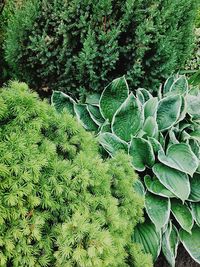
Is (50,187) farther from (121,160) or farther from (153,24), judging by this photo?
(153,24)

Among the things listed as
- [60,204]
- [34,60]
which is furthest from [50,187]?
[34,60]

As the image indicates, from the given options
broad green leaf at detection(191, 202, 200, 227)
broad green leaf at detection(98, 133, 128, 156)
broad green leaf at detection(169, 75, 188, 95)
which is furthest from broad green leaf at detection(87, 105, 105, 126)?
broad green leaf at detection(191, 202, 200, 227)

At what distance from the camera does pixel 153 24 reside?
2770mm

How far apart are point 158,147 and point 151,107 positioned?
1.09 feet

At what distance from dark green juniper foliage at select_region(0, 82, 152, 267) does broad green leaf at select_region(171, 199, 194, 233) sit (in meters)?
0.74

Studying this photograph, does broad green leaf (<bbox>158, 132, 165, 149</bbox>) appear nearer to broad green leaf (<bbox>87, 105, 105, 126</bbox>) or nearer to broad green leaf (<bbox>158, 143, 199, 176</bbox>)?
broad green leaf (<bbox>158, 143, 199, 176</bbox>)

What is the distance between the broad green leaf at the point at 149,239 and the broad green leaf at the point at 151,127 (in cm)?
63

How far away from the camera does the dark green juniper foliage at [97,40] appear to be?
269 centimetres

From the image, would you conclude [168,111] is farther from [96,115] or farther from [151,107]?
[96,115]

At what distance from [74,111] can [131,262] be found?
4.08 feet

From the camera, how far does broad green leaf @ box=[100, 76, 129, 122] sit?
2.81m

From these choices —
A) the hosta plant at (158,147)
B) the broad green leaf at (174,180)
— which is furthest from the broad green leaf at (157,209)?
the broad green leaf at (174,180)

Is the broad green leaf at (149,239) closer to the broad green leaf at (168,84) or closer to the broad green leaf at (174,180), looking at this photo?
the broad green leaf at (174,180)

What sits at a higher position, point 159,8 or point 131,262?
point 159,8
